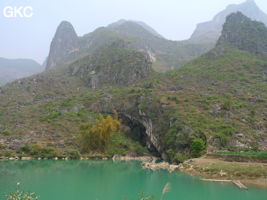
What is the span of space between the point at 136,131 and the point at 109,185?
4348cm

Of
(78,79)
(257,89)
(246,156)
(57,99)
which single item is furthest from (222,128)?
(78,79)

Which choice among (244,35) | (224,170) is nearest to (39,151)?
(224,170)

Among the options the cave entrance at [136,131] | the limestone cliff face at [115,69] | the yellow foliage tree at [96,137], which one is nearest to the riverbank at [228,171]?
the yellow foliage tree at [96,137]

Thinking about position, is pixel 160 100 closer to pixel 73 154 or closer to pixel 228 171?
pixel 73 154

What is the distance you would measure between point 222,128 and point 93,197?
3332 cm

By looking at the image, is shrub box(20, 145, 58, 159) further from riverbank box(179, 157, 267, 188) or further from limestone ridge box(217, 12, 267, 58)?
limestone ridge box(217, 12, 267, 58)

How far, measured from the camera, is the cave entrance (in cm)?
7300

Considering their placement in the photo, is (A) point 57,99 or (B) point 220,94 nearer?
(B) point 220,94

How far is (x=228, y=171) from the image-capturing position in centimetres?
3712

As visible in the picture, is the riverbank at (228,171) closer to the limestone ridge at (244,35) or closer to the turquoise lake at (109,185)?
the turquoise lake at (109,185)

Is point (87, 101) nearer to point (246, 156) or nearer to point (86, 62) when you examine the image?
point (86, 62)

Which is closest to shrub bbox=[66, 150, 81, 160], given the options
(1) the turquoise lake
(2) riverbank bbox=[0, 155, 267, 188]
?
(1) the turquoise lake

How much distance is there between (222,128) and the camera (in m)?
54.8

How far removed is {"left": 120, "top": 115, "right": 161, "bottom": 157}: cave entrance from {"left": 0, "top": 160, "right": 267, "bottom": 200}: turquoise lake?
27.0 meters
